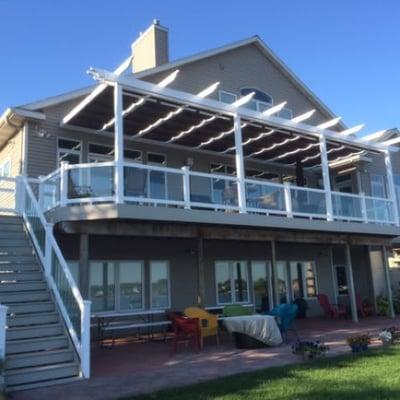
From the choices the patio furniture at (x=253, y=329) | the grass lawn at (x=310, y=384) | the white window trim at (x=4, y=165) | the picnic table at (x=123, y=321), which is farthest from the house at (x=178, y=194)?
the grass lawn at (x=310, y=384)

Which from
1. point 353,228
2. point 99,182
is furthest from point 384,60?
point 99,182

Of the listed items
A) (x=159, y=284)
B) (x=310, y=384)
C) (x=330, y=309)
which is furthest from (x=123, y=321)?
(x=310, y=384)

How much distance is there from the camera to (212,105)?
42.8ft

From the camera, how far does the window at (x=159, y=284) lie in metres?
15.5

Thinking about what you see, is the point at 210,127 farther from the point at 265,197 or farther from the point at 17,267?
the point at 17,267

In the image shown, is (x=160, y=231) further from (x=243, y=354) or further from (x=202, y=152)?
(x=202, y=152)

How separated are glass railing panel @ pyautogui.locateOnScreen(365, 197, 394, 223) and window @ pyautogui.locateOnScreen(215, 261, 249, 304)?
482cm

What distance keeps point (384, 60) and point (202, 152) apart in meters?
8.67

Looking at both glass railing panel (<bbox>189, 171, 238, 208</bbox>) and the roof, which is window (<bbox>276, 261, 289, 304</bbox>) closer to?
glass railing panel (<bbox>189, 171, 238, 208</bbox>)

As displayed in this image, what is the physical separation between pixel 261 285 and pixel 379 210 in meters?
5.09

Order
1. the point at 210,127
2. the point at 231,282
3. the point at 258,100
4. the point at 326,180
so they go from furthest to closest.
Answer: the point at 258,100
the point at 231,282
the point at 326,180
the point at 210,127

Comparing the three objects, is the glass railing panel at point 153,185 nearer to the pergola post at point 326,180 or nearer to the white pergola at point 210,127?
the white pergola at point 210,127

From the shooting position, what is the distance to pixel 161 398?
6.63 m

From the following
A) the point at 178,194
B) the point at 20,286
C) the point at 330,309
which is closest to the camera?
the point at 20,286
